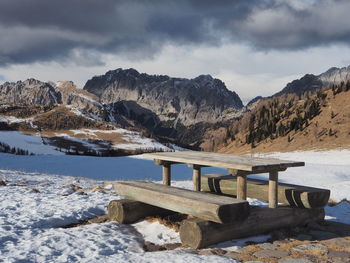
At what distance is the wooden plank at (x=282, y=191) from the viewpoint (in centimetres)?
938

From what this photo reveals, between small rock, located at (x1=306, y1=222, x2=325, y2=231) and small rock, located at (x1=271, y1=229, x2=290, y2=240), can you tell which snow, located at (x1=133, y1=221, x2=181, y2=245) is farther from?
small rock, located at (x1=306, y1=222, x2=325, y2=231)

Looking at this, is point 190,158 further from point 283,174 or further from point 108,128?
point 108,128

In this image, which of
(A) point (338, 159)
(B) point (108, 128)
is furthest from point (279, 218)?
(B) point (108, 128)

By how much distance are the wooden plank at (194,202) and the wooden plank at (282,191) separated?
91.8 inches

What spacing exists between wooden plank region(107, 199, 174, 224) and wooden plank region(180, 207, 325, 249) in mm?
2168

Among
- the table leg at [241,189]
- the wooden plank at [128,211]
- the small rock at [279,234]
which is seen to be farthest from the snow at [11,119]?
the small rock at [279,234]

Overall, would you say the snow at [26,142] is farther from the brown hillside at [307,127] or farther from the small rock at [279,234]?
the small rock at [279,234]

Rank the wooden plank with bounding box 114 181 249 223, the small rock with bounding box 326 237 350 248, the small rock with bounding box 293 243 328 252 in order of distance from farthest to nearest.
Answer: the small rock with bounding box 326 237 350 248
the small rock with bounding box 293 243 328 252
the wooden plank with bounding box 114 181 249 223

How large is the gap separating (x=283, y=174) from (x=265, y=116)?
210 ft

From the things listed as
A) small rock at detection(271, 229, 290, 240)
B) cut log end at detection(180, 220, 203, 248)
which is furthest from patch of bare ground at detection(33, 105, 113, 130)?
cut log end at detection(180, 220, 203, 248)

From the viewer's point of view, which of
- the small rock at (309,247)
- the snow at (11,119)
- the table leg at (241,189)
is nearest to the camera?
the small rock at (309,247)

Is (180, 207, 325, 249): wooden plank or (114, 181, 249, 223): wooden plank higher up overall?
(114, 181, 249, 223): wooden plank

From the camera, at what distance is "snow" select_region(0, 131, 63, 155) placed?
108262mm

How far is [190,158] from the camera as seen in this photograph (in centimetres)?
957
